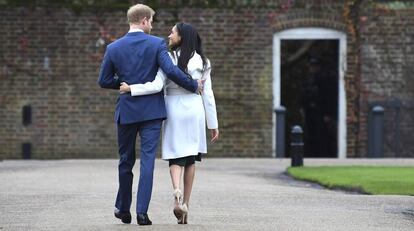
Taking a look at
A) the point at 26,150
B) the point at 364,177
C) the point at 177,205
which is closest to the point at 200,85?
the point at 177,205

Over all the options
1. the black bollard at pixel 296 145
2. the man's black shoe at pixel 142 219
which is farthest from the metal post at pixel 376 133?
the man's black shoe at pixel 142 219

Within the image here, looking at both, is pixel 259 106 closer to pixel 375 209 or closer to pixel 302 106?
pixel 302 106

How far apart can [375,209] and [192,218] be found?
201 cm

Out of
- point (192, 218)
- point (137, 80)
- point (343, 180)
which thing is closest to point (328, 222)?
point (192, 218)

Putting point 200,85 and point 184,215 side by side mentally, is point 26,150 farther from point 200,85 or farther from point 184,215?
point 184,215

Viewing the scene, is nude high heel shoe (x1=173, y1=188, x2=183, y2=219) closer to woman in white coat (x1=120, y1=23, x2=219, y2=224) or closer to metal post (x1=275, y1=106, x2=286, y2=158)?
Answer: woman in white coat (x1=120, y1=23, x2=219, y2=224)

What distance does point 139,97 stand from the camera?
1086 centimetres

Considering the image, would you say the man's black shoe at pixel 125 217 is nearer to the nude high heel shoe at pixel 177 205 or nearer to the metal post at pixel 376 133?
the nude high heel shoe at pixel 177 205

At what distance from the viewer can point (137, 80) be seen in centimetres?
1088

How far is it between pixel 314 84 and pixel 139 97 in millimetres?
15574

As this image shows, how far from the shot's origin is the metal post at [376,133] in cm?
2455

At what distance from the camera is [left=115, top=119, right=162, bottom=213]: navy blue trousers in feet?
35.3

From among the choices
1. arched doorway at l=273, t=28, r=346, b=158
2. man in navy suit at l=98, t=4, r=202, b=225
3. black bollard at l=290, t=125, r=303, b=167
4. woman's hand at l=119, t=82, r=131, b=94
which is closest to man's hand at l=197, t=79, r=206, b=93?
man in navy suit at l=98, t=4, r=202, b=225

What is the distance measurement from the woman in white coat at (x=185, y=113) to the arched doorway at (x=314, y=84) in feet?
46.0
